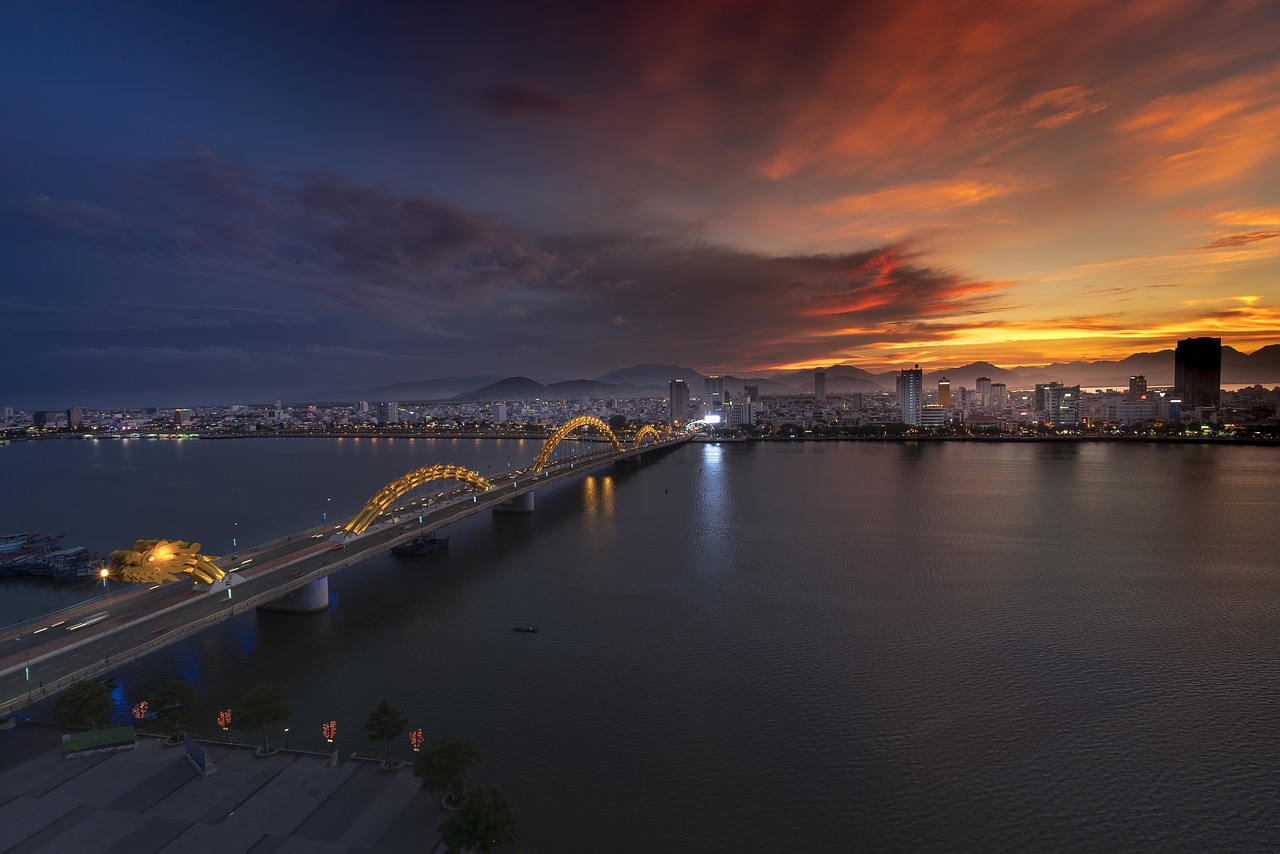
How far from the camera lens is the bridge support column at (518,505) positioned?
44.3 metres

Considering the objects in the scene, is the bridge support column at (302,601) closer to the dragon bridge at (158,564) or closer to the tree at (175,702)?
the dragon bridge at (158,564)

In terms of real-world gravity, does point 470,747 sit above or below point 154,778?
above

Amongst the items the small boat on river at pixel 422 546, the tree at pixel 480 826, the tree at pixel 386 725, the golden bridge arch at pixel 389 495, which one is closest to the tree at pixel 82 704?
the tree at pixel 386 725

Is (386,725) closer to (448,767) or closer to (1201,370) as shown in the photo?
(448,767)

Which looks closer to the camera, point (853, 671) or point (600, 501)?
point (853, 671)

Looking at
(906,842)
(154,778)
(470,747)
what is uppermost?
(470,747)

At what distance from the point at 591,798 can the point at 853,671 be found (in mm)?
9204

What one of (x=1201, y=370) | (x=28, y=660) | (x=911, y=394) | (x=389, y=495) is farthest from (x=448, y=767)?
(x=1201, y=370)

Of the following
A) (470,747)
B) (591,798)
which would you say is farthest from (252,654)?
(591,798)

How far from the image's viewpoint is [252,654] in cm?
1988

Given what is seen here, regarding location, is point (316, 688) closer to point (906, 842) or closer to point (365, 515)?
point (365, 515)

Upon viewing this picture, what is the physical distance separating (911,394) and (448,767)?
160544 millimetres

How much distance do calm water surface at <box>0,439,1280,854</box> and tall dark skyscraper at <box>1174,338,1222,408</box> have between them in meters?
174

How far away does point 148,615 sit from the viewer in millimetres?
17922
